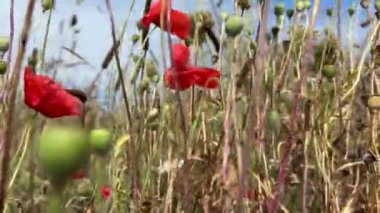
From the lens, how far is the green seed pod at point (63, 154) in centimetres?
40

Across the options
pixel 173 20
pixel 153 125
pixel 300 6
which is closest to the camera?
pixel 173 20

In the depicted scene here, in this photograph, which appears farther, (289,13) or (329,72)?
(289,13)

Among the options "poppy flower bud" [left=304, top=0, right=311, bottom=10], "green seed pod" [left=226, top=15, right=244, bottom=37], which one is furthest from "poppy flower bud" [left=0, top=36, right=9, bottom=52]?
"poppy flower bud" [left=304, top=0, right=311, bottom=10]

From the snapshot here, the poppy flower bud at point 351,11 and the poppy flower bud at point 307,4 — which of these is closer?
the poppy flower bud at point 307,4

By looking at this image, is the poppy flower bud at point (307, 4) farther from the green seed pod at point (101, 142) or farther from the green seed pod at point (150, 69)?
the green seed pod at point (101, 142)

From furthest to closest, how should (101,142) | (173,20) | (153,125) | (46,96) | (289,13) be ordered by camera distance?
(289,13) → (153,125) → (173,20) → (46,96) → (101,142)

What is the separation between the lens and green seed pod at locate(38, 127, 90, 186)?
1.30 ft

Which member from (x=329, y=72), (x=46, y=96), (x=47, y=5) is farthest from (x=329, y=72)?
(x=46, y=96)

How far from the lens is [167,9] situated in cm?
90

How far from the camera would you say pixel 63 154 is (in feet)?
1.30

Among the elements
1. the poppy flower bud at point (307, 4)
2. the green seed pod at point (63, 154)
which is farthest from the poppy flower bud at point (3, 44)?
the green seed pod at point (63, 154)

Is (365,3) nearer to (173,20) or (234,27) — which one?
(173,20)

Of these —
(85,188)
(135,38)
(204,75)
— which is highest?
(135,38)

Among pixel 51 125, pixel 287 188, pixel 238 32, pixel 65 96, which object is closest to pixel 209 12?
pixel 287 188
